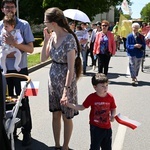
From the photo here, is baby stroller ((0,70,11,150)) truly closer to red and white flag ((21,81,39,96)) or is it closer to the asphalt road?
red and white flag ((21,81,39,96))

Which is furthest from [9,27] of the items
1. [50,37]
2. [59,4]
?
[59,4]

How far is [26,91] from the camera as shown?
11.5 feet

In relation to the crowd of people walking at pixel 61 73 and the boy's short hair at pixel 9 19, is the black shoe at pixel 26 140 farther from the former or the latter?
the boy's short hair at pixel 9 19

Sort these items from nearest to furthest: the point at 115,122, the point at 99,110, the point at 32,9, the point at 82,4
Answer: the point at 99,110 < the point at 115,122 < the point at 82,4 < the point at 32,9

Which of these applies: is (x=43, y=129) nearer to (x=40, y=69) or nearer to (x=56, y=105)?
(x=56, y=105)

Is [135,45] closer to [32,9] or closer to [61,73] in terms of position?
[61,73]

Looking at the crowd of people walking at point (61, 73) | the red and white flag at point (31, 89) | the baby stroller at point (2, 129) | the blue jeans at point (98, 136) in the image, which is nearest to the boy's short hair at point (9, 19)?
the crowd of people walking at point (61, 73)

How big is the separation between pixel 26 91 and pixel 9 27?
1.03 m

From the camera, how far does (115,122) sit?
5.72 m

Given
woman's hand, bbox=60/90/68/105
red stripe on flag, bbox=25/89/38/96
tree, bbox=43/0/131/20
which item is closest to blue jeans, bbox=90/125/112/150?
woman's hand, bbox=60/90/68/105

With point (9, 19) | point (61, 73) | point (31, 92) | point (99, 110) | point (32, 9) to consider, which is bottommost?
point (99, 110)

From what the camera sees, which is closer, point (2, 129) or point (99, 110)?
point (2, 129)

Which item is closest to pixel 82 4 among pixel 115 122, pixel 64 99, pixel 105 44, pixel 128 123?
pixel 105 44

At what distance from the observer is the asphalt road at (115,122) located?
470 centimetres
